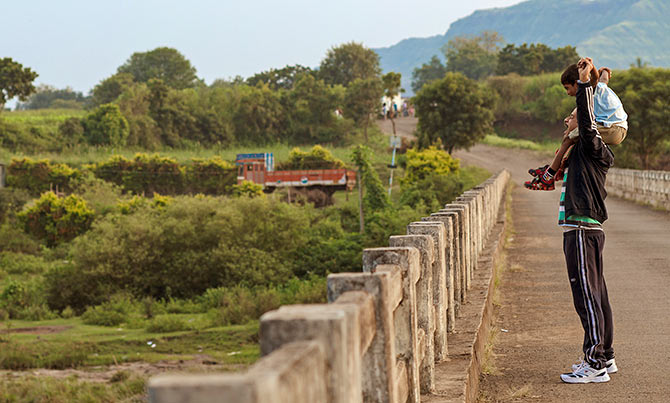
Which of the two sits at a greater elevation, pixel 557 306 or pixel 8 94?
pixel 8 94

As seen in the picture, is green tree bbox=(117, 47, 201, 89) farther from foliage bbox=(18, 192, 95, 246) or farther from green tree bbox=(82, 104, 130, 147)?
foliage bbox=(18, 192, 95, 246)

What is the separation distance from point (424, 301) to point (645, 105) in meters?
43.3

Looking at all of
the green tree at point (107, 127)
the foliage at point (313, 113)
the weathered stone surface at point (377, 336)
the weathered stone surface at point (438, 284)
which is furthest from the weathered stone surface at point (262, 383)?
the foliage at point (313, 113)

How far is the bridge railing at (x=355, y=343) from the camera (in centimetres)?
172

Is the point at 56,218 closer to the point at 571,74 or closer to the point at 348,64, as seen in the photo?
the point at 571,74

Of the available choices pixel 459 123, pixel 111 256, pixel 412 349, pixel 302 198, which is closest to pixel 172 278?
pixel 111 256

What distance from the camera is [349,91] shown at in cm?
8150

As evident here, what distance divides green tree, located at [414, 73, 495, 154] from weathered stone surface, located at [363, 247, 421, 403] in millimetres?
51052

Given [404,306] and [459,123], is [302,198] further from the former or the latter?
[404,306]

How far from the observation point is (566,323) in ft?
29.5

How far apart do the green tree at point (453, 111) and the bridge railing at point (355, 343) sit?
4948 centimetres

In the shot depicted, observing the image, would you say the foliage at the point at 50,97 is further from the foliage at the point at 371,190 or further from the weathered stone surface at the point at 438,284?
the weathered stone surface at the point at 438,284

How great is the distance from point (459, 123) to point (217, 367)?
110ft

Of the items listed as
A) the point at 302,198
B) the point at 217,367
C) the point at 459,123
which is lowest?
the point at 217,367
